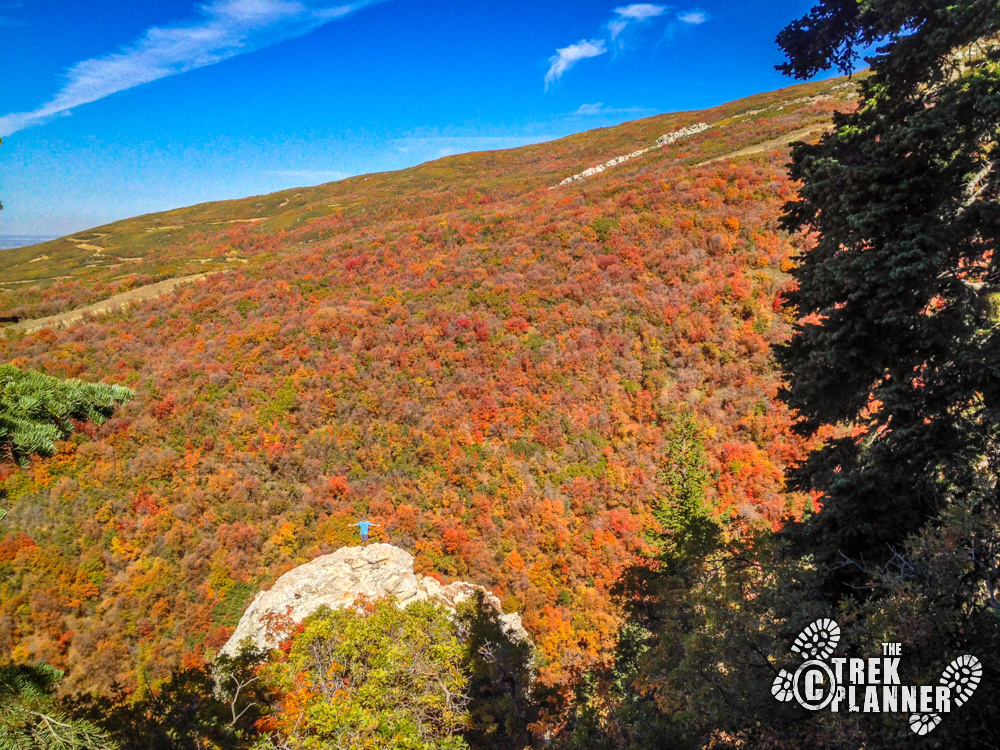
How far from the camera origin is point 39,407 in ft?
7.79

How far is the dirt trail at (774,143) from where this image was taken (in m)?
35.5

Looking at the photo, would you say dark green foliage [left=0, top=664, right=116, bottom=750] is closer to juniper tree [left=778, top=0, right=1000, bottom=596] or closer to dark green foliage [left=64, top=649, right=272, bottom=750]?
dark green foliage [left=64, top=649, right=272, bottom=750]

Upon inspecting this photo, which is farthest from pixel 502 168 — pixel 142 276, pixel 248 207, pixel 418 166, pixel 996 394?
pixel 996 394

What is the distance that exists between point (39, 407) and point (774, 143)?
153ft

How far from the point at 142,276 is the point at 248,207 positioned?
165ft

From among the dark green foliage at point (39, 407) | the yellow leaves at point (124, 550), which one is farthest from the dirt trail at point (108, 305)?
the dark green foliage at point (39, 407)

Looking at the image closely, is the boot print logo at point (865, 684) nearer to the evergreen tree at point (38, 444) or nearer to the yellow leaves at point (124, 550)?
the evergreen tree at point (38, 444)

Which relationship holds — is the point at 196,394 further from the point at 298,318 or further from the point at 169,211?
the point at 169,211

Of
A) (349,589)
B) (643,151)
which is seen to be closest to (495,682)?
(349,589)

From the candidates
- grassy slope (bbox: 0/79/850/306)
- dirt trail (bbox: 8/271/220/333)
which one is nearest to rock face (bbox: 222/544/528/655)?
dirt trail (bbox: 8/271/220/333)

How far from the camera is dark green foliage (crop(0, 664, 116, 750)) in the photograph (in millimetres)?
2078

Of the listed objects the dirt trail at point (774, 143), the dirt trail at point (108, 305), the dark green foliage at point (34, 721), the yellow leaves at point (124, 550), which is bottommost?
the yellow leaves at point (124, 550)

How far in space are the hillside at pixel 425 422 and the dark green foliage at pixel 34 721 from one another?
1177 cm

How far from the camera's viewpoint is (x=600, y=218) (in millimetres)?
30172
